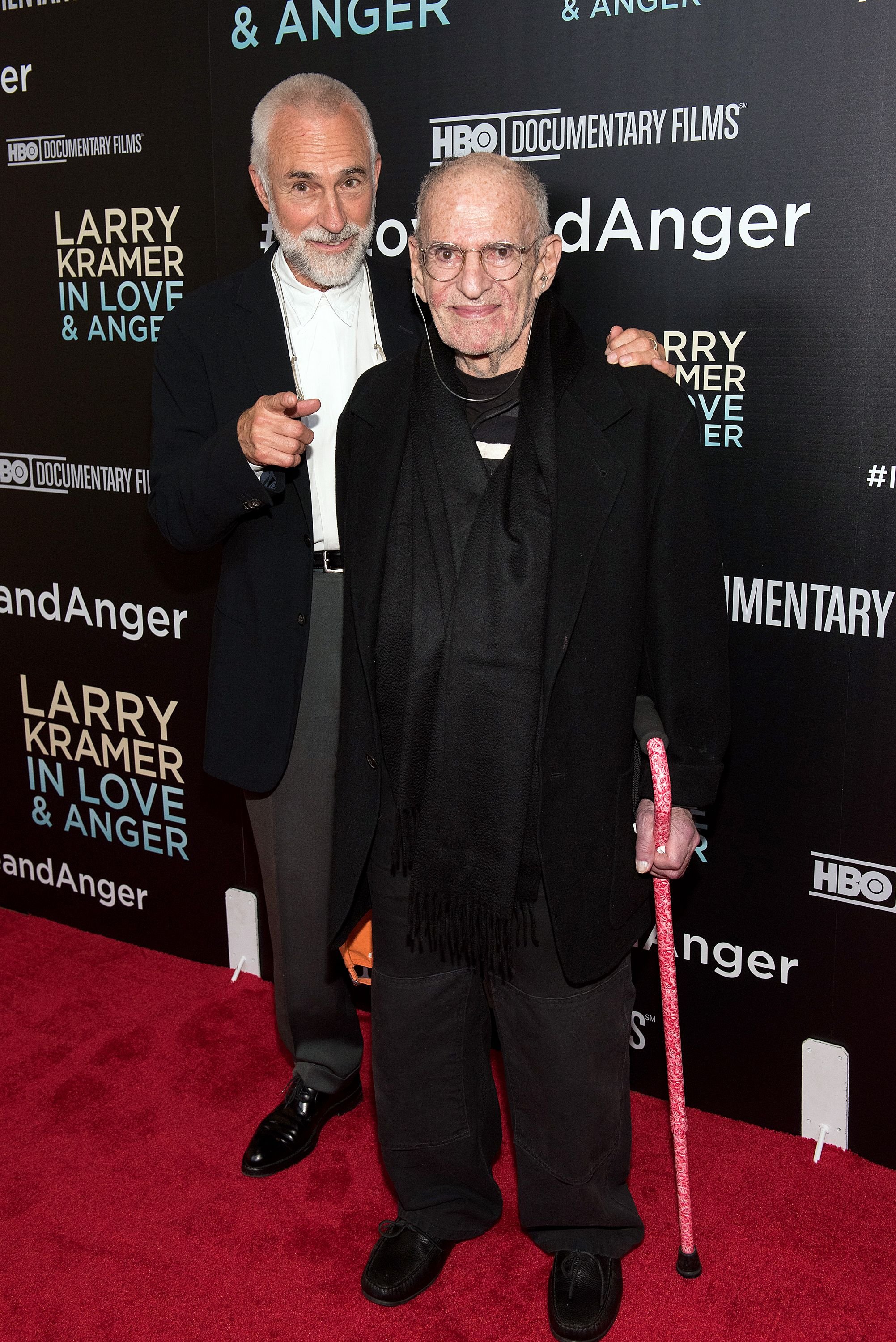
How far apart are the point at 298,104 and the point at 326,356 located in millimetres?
461

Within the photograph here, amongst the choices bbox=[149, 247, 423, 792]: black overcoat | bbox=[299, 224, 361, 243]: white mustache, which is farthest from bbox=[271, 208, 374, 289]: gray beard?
bbox=[149, 247, 423, 792]: black overcoat

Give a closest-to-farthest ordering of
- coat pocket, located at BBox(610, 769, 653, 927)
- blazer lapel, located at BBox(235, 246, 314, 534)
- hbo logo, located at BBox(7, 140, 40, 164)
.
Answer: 1. coat pocket, located at BBox(610, 769, 653, 927)
2. blazer lapel, located at BBox(235, 246, 314, 534)
3. hbo logo, located at BBox(7, 140, 40, 164)

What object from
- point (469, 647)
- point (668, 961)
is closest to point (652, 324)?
point (469, 647)

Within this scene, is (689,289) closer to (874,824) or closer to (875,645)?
(875,645)

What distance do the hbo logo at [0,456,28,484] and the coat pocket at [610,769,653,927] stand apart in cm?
222

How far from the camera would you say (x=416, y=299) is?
101 inches

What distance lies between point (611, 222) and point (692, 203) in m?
0.18

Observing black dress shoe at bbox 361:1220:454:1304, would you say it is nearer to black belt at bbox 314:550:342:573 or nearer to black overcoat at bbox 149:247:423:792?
black overcoat at bbox 149:247:423:792

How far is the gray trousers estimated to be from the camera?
253cm

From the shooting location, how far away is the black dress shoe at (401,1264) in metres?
2.33

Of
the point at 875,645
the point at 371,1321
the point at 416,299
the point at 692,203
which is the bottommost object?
the point at 371,1321

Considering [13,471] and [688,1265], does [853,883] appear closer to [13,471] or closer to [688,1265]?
[688,1265]

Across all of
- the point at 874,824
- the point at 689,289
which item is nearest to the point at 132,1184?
the point at 874,824

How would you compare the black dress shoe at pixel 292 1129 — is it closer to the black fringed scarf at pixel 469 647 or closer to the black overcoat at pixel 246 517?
the black overcoat at pixel 246 517
